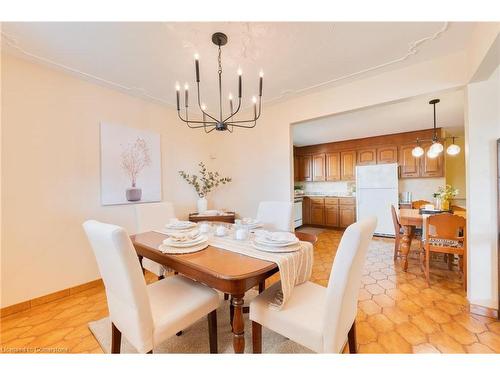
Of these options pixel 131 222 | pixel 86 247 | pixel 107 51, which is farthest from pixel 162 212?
pixel 107 51

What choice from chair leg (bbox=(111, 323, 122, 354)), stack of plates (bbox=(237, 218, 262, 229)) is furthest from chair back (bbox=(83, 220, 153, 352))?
stack of plates (bbox=(237, 218, 262, 229))

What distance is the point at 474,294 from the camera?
1.76 meters

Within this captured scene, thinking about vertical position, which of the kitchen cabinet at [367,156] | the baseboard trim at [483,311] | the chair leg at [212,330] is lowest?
the baseboard trim at [483,311]

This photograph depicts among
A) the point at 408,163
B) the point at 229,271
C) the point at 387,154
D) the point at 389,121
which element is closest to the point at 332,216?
the point at 387,154

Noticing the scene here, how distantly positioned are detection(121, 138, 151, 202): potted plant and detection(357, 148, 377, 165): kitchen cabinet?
452 centimetres

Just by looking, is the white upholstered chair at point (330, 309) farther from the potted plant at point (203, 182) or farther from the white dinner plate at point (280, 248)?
the potted plant at point (203, 182)

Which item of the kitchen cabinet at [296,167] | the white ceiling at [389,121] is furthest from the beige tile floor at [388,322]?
the kitchen cabinet at [296,167]

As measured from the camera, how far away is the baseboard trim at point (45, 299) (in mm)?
1804

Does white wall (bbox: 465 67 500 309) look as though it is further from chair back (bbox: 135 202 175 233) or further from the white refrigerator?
chair back (bbox: 135 202 175 233)

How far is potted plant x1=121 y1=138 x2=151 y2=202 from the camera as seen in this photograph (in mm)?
2572

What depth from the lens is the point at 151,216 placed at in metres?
2.14

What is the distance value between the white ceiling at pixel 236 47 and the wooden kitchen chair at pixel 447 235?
5.30 ft

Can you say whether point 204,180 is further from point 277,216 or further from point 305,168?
point 305,168

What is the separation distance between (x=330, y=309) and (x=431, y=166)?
186 inches
